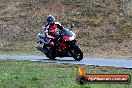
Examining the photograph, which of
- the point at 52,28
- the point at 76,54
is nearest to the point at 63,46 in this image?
the point at 76,54

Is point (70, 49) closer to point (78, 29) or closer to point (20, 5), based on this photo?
point (78, 29)

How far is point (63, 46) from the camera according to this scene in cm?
2214

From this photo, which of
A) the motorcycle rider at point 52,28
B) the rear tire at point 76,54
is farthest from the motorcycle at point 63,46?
the motorcycle rider at point 52,28

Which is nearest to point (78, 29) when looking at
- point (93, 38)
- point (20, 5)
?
point (93, 38)

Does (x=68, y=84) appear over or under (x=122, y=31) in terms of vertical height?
over

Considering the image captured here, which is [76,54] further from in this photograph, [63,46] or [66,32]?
[66,32]

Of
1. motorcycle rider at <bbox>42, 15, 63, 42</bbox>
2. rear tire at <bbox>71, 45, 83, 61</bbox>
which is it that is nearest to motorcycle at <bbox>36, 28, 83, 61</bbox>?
rear tire at <bbox>71, 45, 83, 61</bbox>

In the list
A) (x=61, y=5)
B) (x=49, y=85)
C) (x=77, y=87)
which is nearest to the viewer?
(x=77, y=87)

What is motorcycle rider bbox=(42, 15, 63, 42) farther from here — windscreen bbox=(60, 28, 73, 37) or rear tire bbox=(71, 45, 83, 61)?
rear tire bbox=(71, 45, 83, 61)

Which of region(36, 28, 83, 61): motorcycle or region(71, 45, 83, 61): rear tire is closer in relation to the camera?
region(71, 45, 83, 61): rear tire

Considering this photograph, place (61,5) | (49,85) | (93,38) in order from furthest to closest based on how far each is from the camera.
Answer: (61,5)
(93,38)
(49,85)

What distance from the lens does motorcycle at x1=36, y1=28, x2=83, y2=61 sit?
21766 mm

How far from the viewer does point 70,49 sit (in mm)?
21922

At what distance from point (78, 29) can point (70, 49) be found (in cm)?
1513
